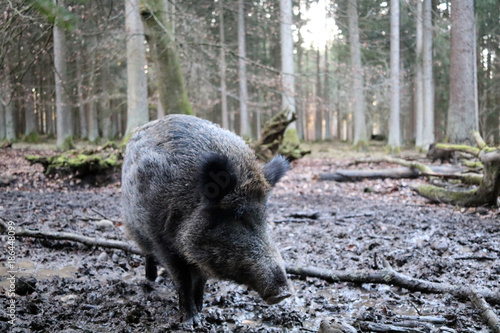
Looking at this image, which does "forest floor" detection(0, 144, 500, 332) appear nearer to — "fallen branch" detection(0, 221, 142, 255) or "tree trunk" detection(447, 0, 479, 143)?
"fallen branch" detection(0, 221, 142, 255)

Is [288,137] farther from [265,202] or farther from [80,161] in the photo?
[265,202]

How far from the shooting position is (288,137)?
752 inches

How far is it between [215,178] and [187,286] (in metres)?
1.04

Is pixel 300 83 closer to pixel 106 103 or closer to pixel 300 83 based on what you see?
pixel 300 83

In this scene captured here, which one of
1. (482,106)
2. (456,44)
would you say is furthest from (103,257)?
(482,106)

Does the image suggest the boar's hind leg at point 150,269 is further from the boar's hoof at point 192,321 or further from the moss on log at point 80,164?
the moss on log at point 80,164

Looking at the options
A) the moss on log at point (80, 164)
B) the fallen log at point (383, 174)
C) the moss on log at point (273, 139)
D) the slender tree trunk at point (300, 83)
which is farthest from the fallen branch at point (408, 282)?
the slender tree trunk at point (300, 83)

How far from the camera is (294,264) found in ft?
13.4

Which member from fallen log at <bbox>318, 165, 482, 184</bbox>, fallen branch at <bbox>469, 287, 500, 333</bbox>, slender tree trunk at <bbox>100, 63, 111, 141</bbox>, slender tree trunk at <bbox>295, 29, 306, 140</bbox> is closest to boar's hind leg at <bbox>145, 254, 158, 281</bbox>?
fallen branch at <bbox>469, 287, 500, 333</bbox>

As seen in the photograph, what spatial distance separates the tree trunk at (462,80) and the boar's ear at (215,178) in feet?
43.3

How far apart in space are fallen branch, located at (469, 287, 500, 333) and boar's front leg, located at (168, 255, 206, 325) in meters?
2.10

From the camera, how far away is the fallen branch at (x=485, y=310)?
266 cm

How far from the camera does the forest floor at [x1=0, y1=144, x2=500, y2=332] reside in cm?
310

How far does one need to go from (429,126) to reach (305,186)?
13.5m
